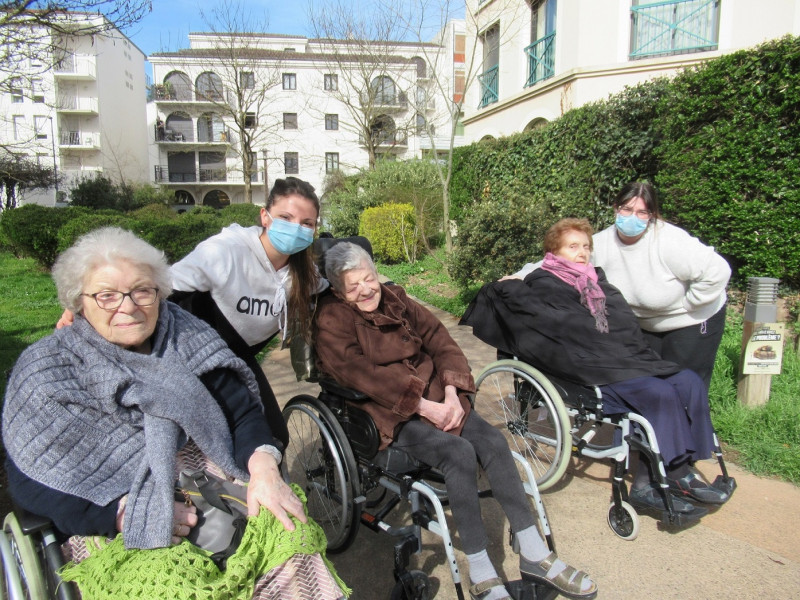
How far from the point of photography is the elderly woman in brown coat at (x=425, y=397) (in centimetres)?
222

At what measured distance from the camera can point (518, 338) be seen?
3145mm

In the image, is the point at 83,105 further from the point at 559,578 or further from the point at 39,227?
the point at 559,578

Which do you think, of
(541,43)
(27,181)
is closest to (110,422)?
(541,43)

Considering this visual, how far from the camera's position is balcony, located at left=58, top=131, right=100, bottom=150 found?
36.1 m

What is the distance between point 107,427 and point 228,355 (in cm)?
46

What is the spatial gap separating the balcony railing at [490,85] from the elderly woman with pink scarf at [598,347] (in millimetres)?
12196

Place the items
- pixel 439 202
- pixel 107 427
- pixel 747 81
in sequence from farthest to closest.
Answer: pixel 439 202 → pixel 747 81 → pixel 107 427

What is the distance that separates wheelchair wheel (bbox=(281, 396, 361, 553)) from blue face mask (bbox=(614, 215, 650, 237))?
2.12m

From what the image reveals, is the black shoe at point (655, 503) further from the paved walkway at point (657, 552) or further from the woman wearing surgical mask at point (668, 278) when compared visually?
the woman wearing surgical mask at point (668, 278)

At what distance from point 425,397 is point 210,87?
33.4 metres

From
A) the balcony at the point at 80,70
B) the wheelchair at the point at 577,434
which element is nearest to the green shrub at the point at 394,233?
the wheelchair at the point at 577,434

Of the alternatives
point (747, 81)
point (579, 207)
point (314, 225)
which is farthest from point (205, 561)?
point (579, 207)

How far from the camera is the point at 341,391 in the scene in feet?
8.23

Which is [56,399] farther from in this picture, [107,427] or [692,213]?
[692,213]
